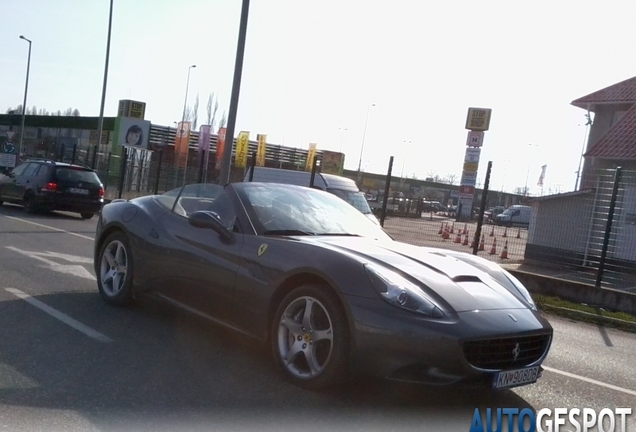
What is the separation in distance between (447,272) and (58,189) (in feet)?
52.9

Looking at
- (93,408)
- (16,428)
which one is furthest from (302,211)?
(16,428)

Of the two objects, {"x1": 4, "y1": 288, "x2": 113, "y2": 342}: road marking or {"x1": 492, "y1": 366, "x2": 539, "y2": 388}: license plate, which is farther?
{"x1": 4, "y1": 288, "x2": 113, "y2": 342}: road marking

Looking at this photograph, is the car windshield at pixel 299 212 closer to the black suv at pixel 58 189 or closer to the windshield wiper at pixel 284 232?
the windshield wiper at pixel 284 232

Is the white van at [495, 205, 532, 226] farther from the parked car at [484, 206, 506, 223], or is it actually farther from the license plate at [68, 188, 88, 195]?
the license plate at [68, 188, 88, 195]

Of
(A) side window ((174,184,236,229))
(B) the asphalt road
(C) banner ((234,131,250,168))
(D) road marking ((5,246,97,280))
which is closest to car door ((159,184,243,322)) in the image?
(A) side window ((174,184,236,229))

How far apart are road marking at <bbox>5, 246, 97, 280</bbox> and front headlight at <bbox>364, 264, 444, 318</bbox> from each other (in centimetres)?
528

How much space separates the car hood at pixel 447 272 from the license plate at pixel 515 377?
1.42 feet

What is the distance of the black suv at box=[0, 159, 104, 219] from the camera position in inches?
765

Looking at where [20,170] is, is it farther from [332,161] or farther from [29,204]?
[332,161]

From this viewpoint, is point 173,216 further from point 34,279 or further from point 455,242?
point 455,242

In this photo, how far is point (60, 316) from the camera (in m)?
6.84

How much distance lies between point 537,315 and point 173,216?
3306 mm

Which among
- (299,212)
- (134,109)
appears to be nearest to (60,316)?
(299,212)

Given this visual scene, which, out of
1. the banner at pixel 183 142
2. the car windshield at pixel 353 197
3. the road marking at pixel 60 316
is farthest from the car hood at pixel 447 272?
the banner at pixel 183 142
